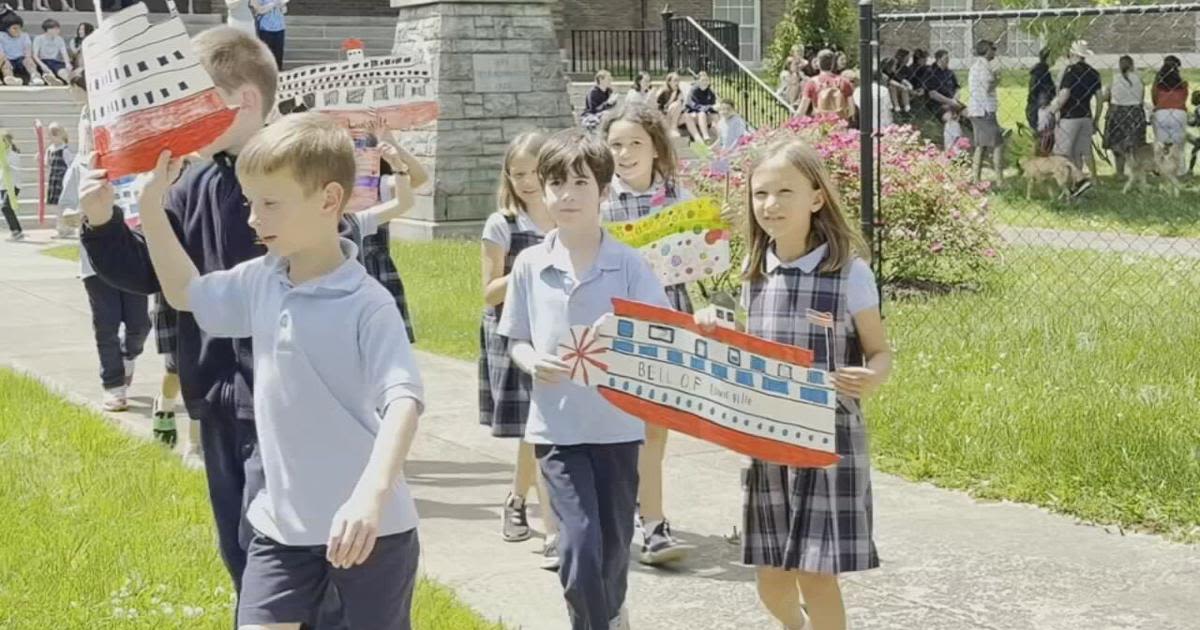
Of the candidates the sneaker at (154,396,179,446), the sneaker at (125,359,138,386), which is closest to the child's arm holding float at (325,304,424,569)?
the sneaker at (154,396,179,446)

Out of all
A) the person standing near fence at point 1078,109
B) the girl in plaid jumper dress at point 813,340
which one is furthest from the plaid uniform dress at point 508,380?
the person standing near fence at point 1078,109

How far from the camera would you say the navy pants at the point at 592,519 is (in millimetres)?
4230

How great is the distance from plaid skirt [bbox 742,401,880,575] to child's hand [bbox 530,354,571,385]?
0.55 metres

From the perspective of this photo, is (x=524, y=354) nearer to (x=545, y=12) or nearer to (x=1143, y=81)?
(x=1143, y=81)

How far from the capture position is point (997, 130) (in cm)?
931

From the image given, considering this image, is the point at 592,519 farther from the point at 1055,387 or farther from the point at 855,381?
the point at 1055,387

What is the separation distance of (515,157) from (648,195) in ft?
1.79

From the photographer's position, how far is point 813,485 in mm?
4105

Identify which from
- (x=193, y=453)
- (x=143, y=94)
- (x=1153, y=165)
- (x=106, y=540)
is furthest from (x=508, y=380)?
(x=1153, y=165)

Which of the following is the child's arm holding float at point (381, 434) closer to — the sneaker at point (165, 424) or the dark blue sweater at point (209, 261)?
the dark blue sweater at point (209, 261)

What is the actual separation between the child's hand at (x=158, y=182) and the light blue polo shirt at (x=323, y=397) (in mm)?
407

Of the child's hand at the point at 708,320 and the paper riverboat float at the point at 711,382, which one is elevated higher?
the child's hand at the point at 708,320

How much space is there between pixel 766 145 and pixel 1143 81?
561 centimetres

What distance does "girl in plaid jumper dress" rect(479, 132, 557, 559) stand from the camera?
5609mm
